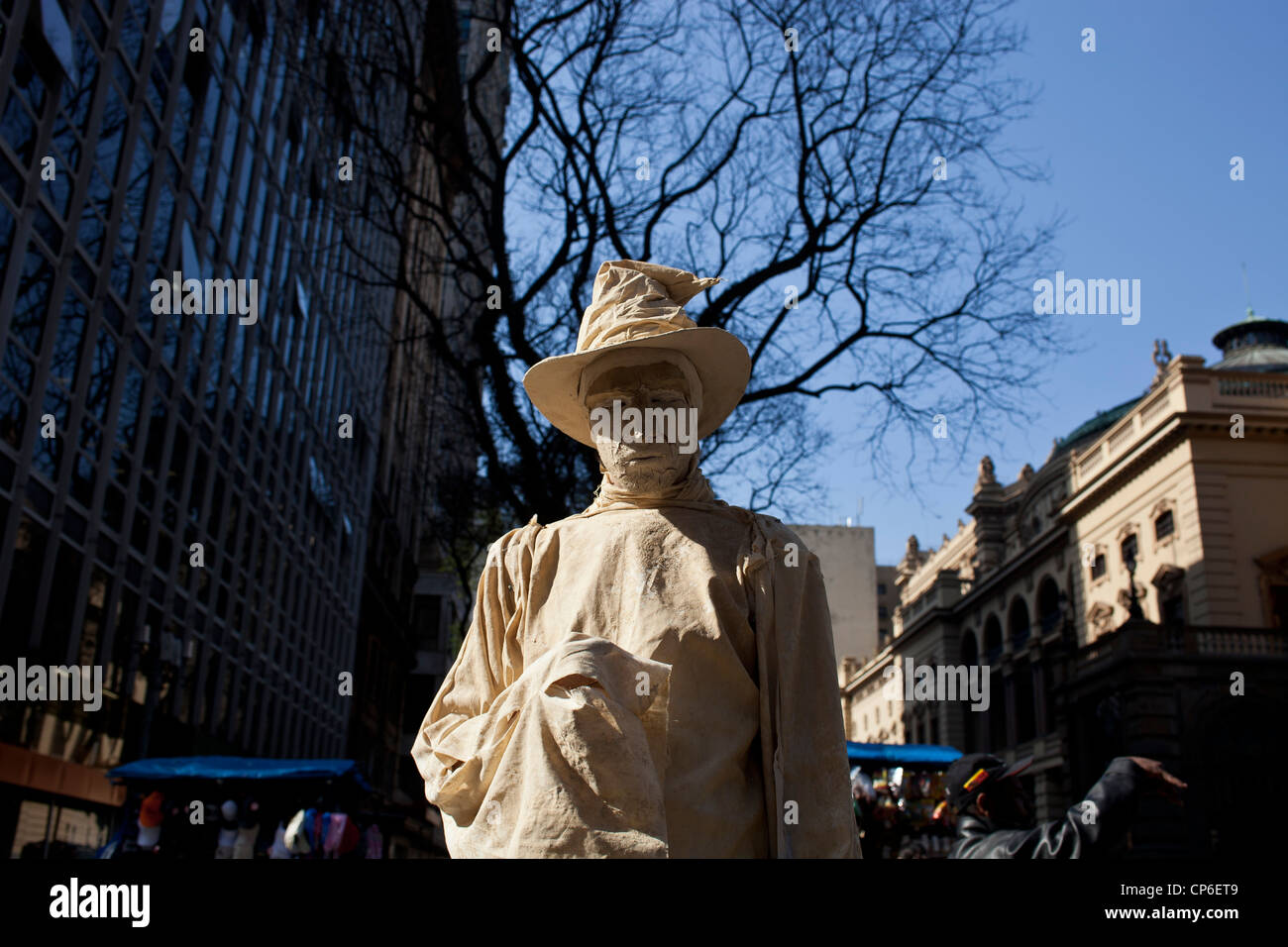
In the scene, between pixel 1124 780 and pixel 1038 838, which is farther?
pixel 1038 838

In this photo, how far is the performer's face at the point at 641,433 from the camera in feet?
9.89

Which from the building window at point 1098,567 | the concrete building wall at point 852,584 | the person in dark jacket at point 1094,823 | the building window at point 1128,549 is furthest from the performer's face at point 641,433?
the concrete building wall at point 852,584

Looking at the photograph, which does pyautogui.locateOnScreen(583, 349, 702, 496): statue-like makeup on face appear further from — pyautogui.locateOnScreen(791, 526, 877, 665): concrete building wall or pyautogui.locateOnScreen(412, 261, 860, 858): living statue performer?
pyautogui.locateOnScreen(791, 526, 877, 665): concrete building wall

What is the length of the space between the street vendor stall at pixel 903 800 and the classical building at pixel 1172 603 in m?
9.22

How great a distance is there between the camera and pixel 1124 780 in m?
3.61

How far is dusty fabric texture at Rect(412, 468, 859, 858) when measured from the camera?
87.5 inches

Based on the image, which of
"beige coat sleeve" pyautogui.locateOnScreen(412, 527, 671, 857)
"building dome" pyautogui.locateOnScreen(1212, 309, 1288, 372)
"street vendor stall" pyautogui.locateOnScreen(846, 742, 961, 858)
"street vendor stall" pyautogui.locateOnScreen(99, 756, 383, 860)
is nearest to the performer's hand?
"beige coat sleeve" pyautogui.locateOnScreen(412, 527, 671, 857)

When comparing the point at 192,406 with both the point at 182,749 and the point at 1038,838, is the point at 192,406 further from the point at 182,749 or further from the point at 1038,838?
the point at 1038,838

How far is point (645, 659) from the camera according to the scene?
2545 mm

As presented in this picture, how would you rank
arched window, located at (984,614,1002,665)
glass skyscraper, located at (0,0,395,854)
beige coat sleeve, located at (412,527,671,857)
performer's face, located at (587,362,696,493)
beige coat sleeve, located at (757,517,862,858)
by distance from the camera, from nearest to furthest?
beige coat sleeve, located at (412,527,671,857)
beige coat sleeve, located at (757,517,862,858)
performer's face, located at (587,362,696,493)
glass skyscraper, located at (0,0,395,854)
arched window, located at (984,614,1002,665)

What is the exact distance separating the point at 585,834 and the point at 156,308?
641 inches

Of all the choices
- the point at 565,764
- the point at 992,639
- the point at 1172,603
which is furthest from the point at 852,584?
the point at 565,764

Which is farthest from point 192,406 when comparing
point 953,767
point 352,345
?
point 953,767

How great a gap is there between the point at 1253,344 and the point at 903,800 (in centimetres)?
4128
